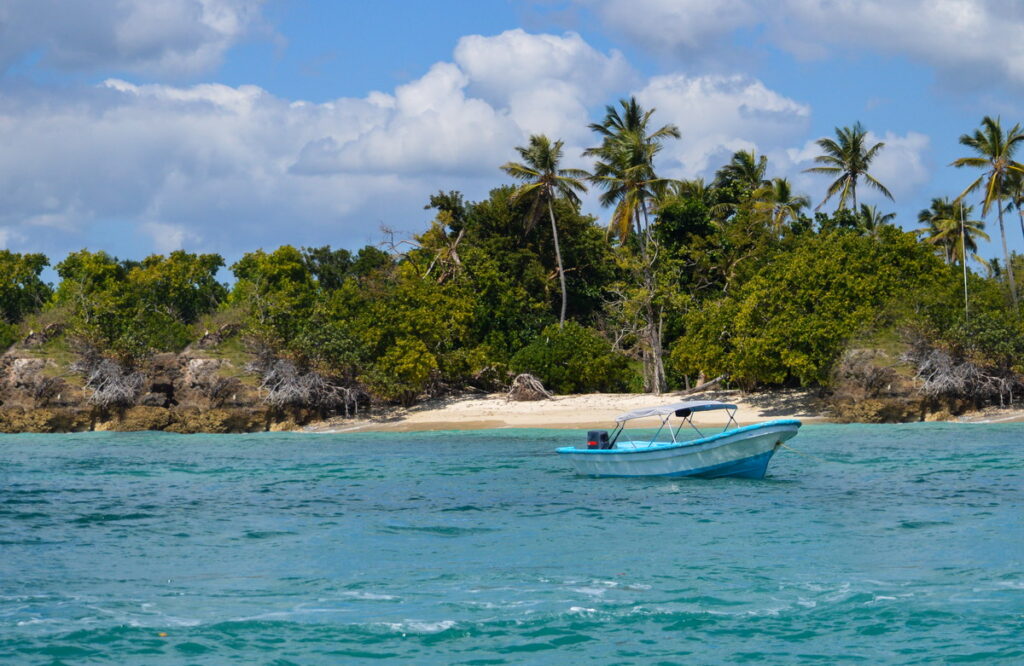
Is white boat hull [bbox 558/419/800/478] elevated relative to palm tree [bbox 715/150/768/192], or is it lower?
lower

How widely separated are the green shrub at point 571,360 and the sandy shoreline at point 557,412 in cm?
127

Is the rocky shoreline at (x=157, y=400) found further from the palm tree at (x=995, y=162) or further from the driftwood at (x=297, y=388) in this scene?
the palm tree at (x=995, y=162)

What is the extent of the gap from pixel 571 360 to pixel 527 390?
7.79 ft

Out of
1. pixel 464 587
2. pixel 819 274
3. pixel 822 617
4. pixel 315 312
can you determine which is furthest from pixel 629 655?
pixel 315 312

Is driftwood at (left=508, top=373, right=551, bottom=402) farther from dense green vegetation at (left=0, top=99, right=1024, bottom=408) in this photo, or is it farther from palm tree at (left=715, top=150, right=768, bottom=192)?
palm tree at (left=715, top=150, right=768, bottom=192)

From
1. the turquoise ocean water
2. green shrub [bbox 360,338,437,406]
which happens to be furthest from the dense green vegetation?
the turquoise ocean water

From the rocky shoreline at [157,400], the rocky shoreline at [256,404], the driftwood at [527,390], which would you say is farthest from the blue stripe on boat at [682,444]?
the rocky shoreline at [157,400]

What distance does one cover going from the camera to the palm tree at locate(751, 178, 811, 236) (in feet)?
170

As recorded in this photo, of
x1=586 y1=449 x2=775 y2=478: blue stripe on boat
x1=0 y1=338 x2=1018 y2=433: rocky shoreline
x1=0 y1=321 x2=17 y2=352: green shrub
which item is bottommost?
x1=586 y1=449 x2=775 y2=478: blue stripe on boat

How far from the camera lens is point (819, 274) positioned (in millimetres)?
40812

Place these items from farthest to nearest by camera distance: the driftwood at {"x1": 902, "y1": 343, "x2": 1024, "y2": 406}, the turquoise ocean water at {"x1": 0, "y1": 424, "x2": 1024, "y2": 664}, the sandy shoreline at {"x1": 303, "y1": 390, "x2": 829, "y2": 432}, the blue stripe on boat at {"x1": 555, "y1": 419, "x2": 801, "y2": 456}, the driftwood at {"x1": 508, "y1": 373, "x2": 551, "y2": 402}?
1. the driftwood at {"x1": 508, "y1": 373, "x2": 551, "y2": 402}
2. the sandy shoreline at {"x1": 303, "y1": 390, "x2": 829, "y2": 432}
3. the driftwood at {"x1": 902, "y1": 343, "x2": 1024, "y2": 406}
4. the blue stripe on boat at {"x1": 555, "y1": 419, "x2": 801, "y2": 456}
5. the turquoise ocean water at {"x1": 0, "y1": 424, "x2": 1024, "y2": 664}

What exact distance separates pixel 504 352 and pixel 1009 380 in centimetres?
2035

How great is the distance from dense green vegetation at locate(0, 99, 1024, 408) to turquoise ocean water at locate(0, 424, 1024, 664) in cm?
1345

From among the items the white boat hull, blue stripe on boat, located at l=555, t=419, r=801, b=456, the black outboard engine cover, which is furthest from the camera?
the black outboard engine cover
